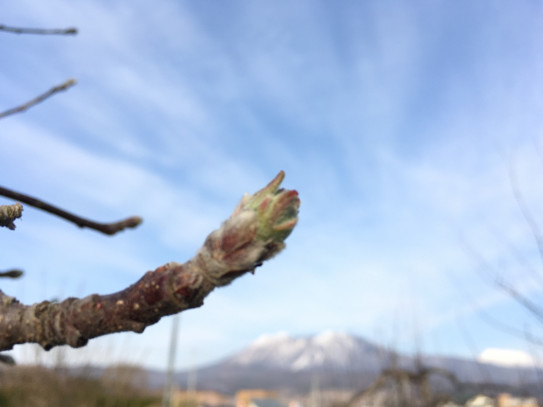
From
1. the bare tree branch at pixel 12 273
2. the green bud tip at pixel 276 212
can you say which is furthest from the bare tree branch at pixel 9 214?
the green bud tip at pixel 276 212

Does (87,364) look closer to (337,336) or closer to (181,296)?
(181,296)

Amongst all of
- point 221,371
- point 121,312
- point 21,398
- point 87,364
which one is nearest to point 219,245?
point 121,312

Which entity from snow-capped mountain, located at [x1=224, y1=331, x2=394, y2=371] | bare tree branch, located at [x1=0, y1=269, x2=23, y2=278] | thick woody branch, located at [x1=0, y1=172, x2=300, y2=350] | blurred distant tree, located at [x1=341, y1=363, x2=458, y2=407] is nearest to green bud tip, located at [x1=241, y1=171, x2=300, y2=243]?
thick woody branch, located at [x1=0, y1=172, x2=300, y2=350]

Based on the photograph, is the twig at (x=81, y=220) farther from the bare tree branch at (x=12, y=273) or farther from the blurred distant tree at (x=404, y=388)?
the blurred distant tree at (x=404, y=388)

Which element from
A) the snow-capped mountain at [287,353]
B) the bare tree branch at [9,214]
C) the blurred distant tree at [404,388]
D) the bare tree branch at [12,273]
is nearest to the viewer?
the bare tree branch at [12,273]

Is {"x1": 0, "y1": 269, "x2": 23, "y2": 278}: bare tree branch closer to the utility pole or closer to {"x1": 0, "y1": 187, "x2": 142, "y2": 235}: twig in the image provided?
{"x1": 0, "y1": 187, "x2": 142, "y2": 235}: twig

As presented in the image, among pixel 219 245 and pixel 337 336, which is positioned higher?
pixel 337 336
